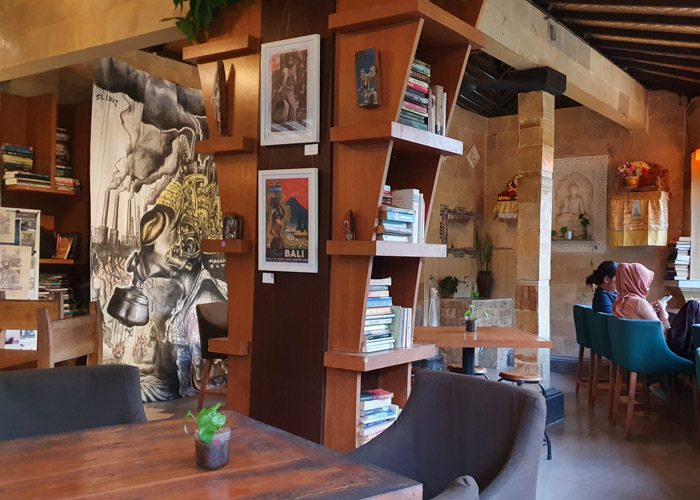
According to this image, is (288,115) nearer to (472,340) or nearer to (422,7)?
(422,7)

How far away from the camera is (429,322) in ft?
29.5

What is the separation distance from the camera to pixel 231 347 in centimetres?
343

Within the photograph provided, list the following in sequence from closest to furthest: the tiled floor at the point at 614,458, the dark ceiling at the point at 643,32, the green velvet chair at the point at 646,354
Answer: the tiled floor at the point at 614,458 → the green velvet chair at the point at 646,354 → the dark ceiling at the point at 643,32

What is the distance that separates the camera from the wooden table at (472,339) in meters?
4.34

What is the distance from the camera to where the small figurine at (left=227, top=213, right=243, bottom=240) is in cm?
346

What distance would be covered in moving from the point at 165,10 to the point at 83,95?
2.49m

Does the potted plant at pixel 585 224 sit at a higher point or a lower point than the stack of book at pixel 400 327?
higher

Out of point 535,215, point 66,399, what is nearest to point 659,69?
point 535,215

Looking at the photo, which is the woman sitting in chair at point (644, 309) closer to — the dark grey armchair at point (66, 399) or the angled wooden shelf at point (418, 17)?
the angled wooden shelf at point (418, 17)

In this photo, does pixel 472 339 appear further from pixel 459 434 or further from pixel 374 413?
pixel 459 434

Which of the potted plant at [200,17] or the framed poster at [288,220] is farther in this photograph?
the potted plant at [200,17]

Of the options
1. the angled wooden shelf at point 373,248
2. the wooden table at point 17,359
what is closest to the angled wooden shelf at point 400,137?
the angled wooden shelf at point 373,248

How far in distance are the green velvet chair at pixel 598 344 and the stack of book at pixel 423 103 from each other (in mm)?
3494

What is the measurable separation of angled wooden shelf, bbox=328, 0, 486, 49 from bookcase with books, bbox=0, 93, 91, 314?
392 cm
